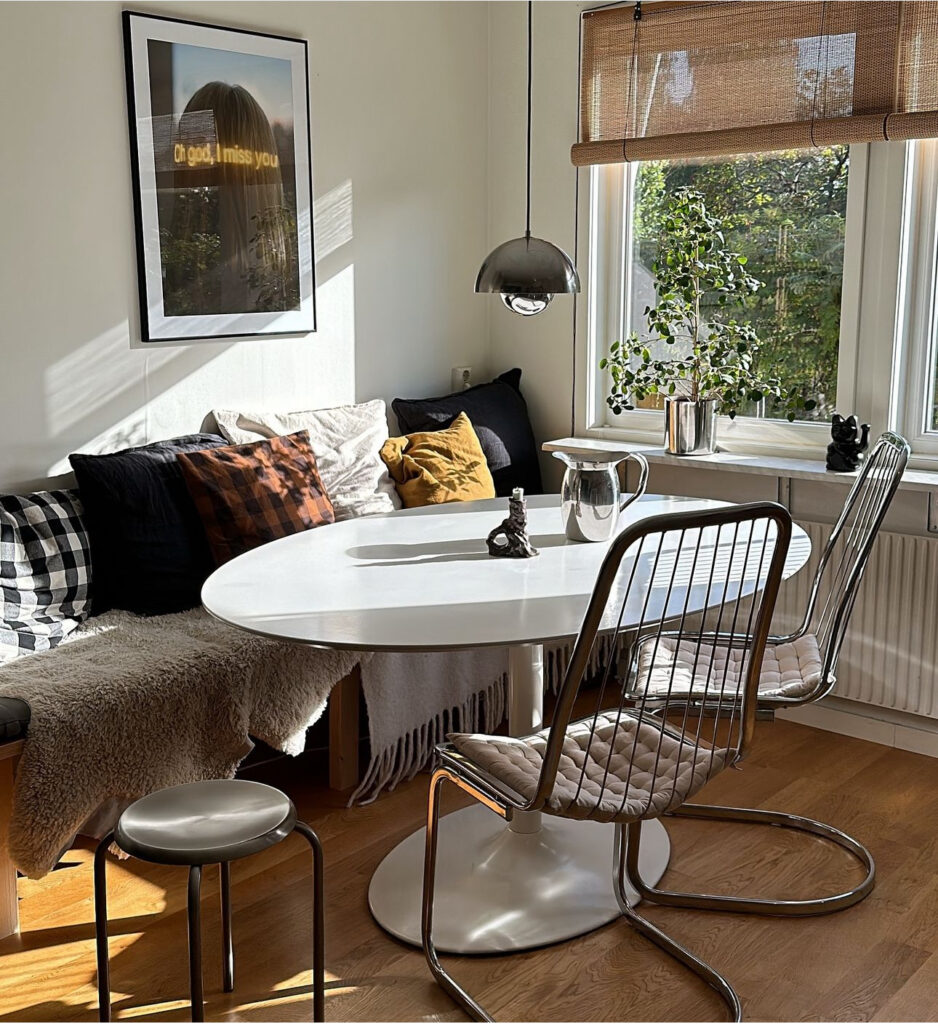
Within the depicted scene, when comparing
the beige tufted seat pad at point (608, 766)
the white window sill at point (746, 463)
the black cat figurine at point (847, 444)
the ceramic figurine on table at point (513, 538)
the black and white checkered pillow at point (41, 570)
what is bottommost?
the beige tufted seat pad at point (608, 766)

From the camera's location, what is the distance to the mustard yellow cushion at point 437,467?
349cm

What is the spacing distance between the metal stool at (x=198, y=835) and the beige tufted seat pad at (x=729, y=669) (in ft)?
2.63

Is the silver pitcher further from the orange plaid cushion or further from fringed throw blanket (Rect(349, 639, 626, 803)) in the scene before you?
the orange plaid cushion

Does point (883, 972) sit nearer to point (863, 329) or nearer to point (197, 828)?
point (197, 828)

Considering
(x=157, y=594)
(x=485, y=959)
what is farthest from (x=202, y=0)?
(x=485, y=959)

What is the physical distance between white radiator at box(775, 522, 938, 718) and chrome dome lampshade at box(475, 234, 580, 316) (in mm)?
1244

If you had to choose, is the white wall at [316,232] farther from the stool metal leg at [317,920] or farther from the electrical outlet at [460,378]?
the stool metal leg at [317,920]

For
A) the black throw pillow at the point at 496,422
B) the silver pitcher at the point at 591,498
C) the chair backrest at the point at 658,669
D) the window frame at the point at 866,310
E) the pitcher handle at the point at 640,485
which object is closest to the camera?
the chair backrest at the point at 658,669

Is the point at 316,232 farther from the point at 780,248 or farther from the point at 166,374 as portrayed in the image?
the point at 780,248

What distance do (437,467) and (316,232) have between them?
2.70ft

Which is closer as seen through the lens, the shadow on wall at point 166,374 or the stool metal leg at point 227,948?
the stool metal leg at point 227,948

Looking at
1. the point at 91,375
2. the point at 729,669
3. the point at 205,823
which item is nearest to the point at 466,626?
the point at 205,823

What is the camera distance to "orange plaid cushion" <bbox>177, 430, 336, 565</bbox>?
3035mm

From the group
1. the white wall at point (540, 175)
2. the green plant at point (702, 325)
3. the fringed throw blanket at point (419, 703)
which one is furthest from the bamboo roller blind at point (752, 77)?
the fringed throw blanket at point (419, 703)
